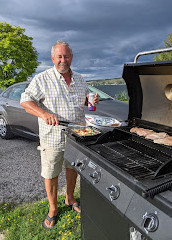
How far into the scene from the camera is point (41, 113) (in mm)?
2180

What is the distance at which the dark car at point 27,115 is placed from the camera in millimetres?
4133

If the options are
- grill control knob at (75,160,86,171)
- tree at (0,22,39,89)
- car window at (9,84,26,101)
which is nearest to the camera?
grill control knob at (75,160,86,171)

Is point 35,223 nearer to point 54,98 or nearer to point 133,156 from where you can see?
point 54,98

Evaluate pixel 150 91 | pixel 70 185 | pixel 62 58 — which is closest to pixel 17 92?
pixel 70 185

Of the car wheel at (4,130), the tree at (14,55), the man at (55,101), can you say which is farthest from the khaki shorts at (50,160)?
the tree at (14,55)

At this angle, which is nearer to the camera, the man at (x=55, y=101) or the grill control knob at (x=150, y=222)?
the grill control knob at (x=150, y=222)

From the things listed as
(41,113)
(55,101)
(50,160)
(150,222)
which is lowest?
(50,160)

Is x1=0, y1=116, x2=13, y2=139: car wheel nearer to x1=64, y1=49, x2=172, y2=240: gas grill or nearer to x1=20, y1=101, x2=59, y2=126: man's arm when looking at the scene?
x1=20, y1=101, x2=59, y2=126: man's arm

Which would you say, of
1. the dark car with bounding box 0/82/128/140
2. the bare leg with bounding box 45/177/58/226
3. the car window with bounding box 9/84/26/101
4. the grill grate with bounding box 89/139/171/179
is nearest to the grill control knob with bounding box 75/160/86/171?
the grill grate with bounding box 89/139/171/179

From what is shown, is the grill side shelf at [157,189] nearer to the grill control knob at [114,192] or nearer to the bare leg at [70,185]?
the grill control knob at [114,192]

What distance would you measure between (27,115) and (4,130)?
57.5 inches

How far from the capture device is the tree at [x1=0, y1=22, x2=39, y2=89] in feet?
78.4

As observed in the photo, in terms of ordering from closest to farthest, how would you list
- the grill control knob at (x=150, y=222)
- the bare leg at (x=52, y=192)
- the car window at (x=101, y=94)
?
1. the grill control knob at (x=150, y=222)
2. the bare leg at (x=52, y=192)
3. the car window at (x=101, y=94)

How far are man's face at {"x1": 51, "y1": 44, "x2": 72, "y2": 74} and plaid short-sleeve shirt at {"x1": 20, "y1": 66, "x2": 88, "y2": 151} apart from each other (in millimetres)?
75
